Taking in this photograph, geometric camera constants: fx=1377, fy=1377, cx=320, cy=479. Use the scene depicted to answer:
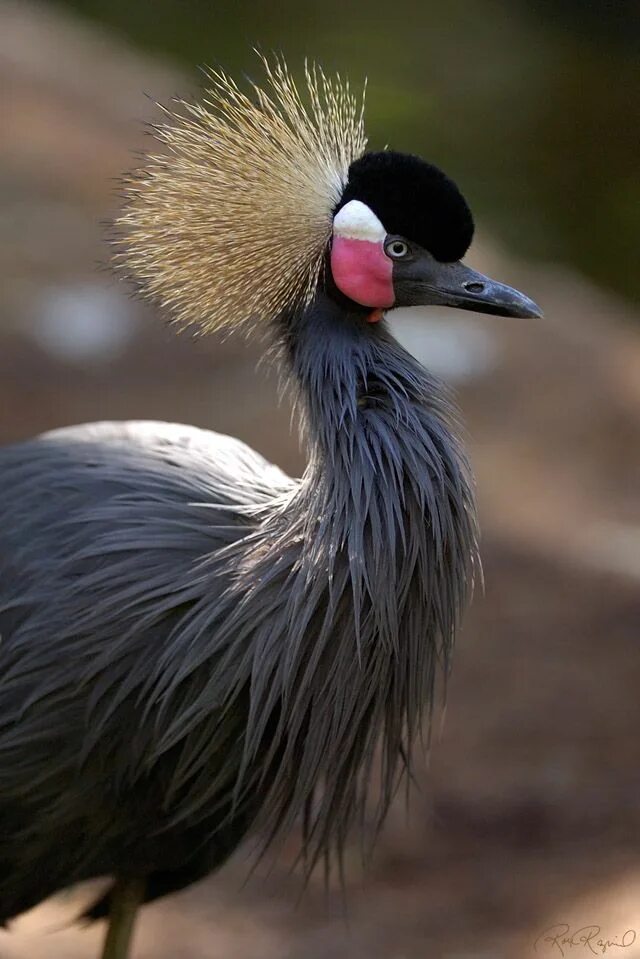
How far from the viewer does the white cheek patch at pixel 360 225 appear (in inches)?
65.2

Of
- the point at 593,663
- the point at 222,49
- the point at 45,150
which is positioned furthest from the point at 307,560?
the point at 222,49

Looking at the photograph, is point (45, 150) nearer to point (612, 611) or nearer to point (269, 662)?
point (612, 611)

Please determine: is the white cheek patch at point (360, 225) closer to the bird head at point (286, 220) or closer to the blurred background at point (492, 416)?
the bird head at point (286, 220)

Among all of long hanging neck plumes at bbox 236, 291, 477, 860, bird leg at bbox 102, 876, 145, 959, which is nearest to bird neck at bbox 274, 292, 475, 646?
long hanging neck plumes at bbox 236, 291, 477, 860

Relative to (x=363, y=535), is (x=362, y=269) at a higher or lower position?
higher

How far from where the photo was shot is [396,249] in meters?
1.68

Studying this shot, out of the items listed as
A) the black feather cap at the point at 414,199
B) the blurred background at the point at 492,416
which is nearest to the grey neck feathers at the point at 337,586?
the black feather cap at the point at 414,199

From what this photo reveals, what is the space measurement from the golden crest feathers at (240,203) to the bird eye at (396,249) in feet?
0.26

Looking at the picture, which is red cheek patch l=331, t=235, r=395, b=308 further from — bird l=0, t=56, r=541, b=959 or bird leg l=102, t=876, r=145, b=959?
bird leg l=102, t=876, r=145, b=959

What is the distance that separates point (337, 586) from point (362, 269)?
381 mm

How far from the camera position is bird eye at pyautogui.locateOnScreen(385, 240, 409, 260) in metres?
1.67
